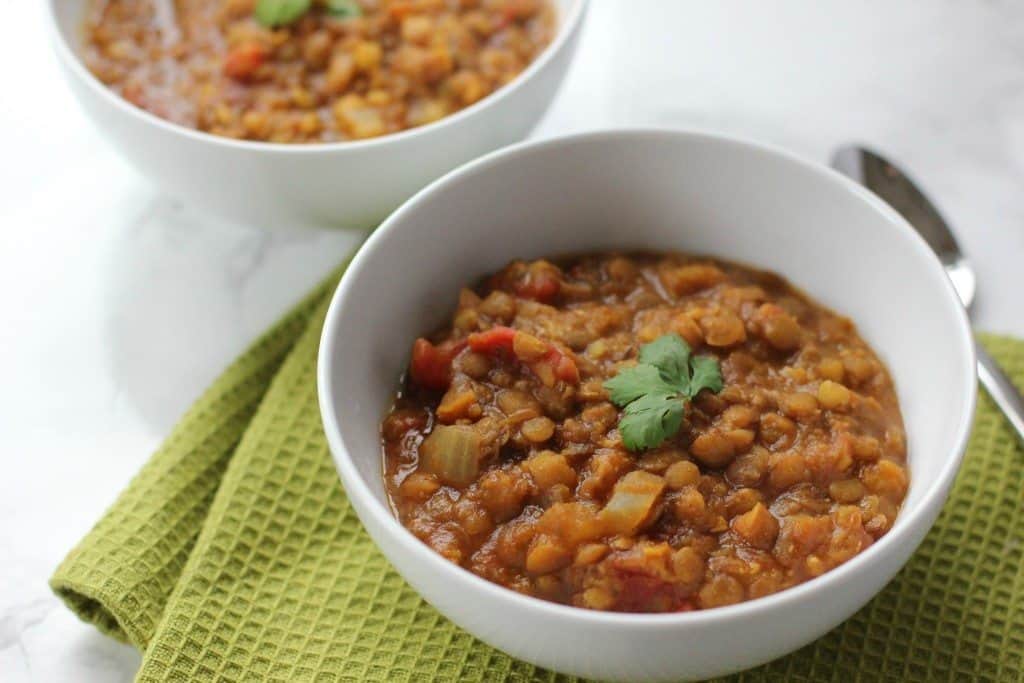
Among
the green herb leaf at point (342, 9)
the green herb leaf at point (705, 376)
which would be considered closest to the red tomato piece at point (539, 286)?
the green herb leaf at point (705, 376)

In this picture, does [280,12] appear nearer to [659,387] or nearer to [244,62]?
[244,62]

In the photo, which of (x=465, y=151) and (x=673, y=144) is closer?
(x=673, y=144)

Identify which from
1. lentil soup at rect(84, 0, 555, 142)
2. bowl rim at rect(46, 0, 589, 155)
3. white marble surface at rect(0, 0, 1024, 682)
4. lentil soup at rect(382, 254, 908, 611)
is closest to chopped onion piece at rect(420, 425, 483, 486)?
lentil soup at rect(382, 254, 908, 611)

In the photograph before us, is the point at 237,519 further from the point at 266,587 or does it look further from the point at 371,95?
the point at 371,95

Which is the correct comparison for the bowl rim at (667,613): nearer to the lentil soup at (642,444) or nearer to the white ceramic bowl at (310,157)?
the lentil soup at (642,444)

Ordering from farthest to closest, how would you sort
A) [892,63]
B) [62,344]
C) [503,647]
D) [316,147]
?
[892,63] → [62,344] → [316,147] → [503,647]

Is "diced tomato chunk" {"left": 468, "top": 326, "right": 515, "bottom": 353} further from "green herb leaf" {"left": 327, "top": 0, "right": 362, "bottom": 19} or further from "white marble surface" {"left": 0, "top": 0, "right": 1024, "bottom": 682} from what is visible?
"green herb leaf" {"left": 327, "top": 0, "right": 362, "bottom": 19}

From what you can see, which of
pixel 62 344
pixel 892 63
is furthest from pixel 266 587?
pixel 892 63
